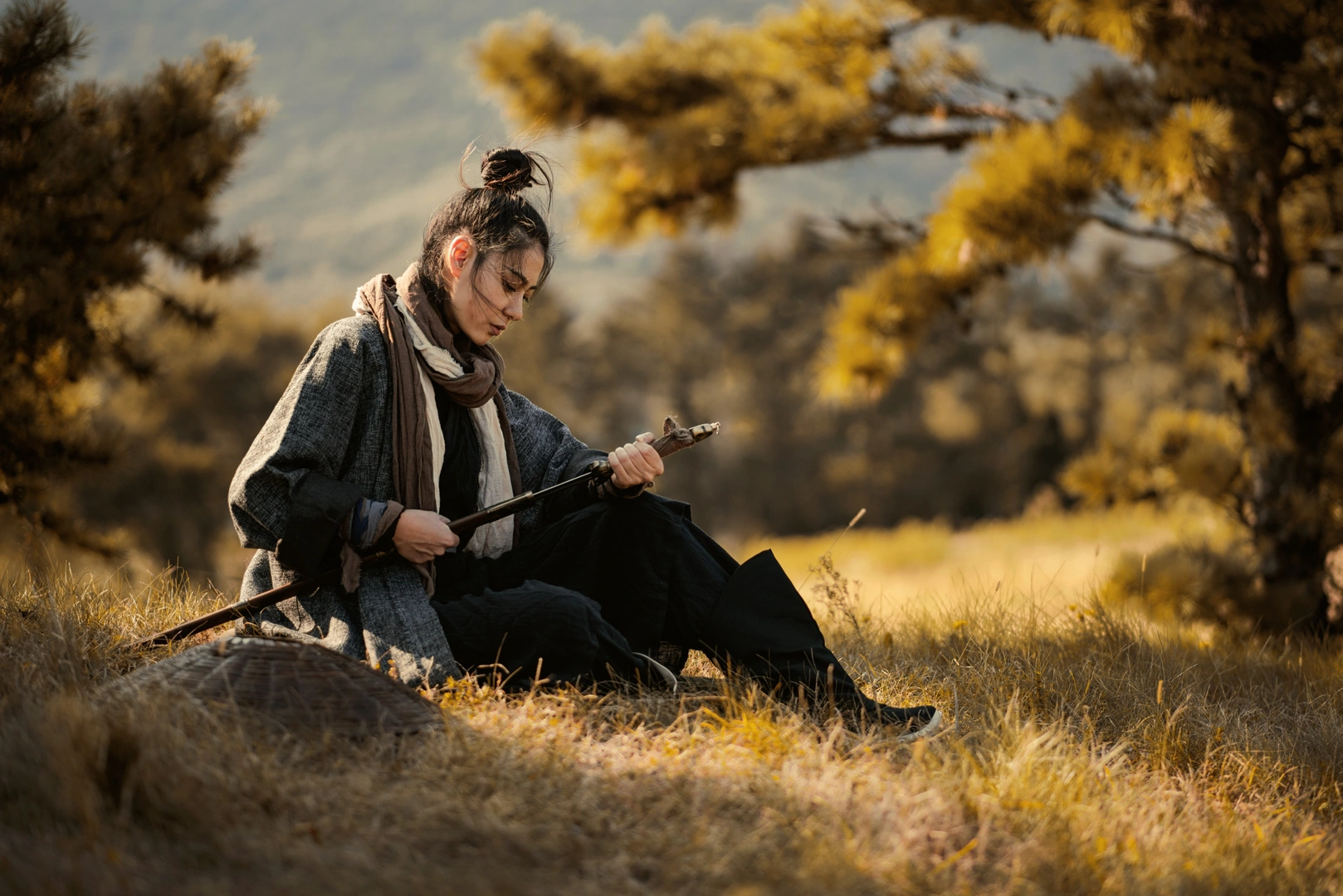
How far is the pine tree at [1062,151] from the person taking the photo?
3984mm

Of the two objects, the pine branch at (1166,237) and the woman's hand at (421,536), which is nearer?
the woman's hand at (421,536)

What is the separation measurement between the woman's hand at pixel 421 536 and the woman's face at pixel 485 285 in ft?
1.74

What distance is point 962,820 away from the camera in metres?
1.76

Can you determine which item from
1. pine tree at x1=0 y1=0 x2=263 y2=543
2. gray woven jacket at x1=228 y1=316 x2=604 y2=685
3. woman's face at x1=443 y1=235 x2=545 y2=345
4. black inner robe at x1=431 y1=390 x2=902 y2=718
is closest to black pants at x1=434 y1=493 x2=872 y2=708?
black inner robe at x1=431 y1=390 x2=902 y2=718

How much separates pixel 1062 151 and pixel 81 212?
13.1 ft

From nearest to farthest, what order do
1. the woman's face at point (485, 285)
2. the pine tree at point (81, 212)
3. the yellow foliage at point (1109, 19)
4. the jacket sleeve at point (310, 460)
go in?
the jacket sleeve at point (310, 460), the woman's face at point (485, 285), the yellow foliage at point (1109, 19), the pine tree at point (81, 212)

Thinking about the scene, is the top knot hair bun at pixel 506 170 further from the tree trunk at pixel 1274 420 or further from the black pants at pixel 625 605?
the tree trunk at pixel 1274 420

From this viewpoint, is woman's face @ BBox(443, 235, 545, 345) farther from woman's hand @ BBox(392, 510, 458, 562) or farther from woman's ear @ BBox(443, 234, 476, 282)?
woman's hand @ BBox(392, 510, 458, 562)

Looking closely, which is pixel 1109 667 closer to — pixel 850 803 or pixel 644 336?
pixel 850 803

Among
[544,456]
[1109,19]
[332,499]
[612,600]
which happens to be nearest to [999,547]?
[1109,19]

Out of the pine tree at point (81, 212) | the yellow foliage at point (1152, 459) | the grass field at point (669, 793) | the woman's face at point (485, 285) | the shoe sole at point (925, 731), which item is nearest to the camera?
the grass field at point (669, 793)

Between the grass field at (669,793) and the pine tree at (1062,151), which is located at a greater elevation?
the pine tree at (1062,151)

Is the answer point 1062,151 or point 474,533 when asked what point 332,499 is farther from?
point 1062,151

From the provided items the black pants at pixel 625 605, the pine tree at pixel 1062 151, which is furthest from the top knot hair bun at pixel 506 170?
the pine tree at pixel 1062 151
